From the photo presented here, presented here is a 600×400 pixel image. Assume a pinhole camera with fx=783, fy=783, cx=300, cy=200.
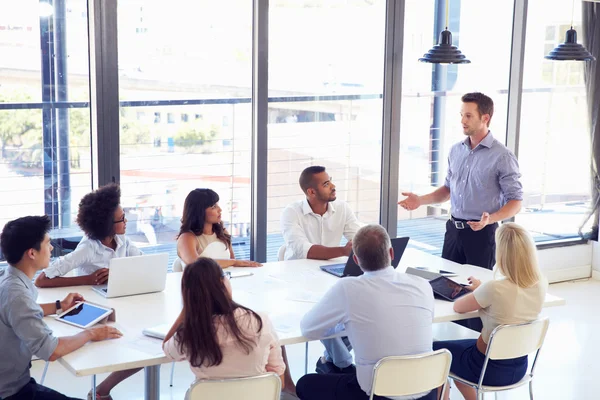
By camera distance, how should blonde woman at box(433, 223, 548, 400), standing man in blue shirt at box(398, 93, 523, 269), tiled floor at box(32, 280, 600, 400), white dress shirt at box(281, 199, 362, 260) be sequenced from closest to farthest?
blonde woman at box(433, 223, 548, 400) < tiled floor at box(32, 280, 600, 400) < white dress shirt at box(281, 199, 362, 260) < standing man in blue shirt at box(398, 93, 523, 269)

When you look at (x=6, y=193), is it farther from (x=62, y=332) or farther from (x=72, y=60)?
(x=62, y=332)

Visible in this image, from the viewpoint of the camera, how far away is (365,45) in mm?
5703

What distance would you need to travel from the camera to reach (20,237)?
3.02m

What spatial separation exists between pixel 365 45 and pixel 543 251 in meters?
2.48

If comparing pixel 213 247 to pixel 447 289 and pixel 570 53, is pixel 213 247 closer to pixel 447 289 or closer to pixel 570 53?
pixel 447 289

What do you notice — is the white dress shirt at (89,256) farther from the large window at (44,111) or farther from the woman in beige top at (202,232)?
the large window at (44,111)

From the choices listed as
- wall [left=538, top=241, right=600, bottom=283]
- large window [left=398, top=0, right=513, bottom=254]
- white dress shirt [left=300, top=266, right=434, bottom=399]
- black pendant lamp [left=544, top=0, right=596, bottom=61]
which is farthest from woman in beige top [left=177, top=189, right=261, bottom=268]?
wall [left=538, top=241, right=600, bottom=283]

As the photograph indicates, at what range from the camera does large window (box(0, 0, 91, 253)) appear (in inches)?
179

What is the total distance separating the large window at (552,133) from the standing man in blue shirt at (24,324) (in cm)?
465

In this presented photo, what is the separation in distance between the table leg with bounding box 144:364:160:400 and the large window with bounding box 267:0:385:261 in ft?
7.80

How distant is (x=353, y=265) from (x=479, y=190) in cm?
136

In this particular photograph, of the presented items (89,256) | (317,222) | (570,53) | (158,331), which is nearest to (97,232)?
(89,256)

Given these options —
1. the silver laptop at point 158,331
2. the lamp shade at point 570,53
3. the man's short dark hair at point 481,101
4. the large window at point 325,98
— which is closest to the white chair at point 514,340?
the silver laptop at point 158,331

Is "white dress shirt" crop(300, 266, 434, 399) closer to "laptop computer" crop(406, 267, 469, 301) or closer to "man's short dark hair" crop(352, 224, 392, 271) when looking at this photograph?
"man's short dark hair" crop(352, 224, 392, 271)
